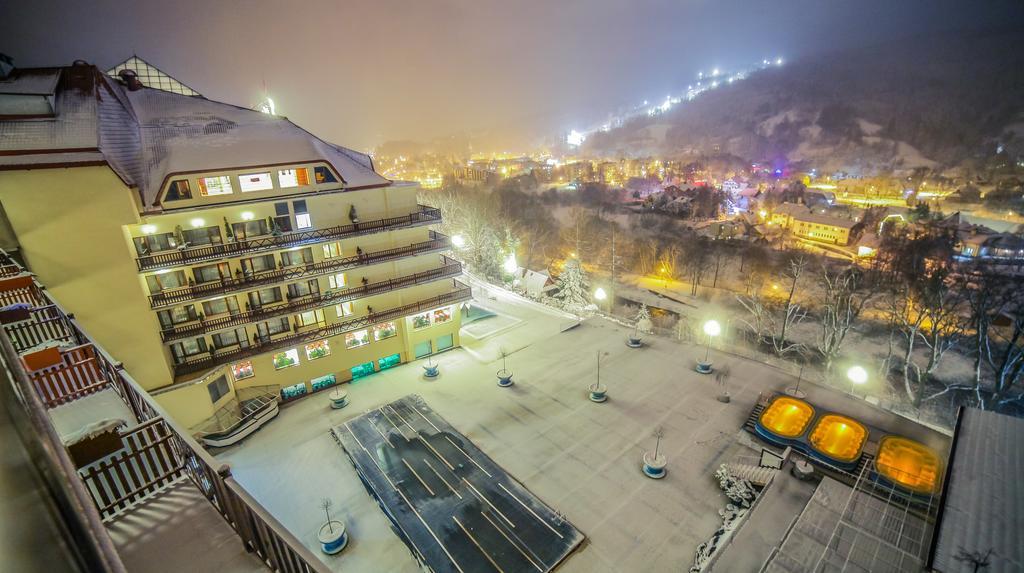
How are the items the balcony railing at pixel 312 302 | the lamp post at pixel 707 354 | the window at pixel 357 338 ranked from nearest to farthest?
the balcony railing at pixel 312 302
the lamp post at pixel 707 354
the window at pixel 357 338

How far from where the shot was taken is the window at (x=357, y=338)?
29.5 metres

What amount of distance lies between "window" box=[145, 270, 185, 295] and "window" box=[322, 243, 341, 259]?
7.70 meters

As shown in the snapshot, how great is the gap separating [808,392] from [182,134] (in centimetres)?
4089

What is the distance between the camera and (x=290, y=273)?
87.1ft

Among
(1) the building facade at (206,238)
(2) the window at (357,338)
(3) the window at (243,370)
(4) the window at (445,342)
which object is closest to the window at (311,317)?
(1) the building facade at (206,238)

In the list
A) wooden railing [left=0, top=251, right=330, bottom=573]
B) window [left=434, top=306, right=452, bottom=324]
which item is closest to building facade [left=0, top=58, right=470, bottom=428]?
window [left=434, top=306, right=452, bottom=324]

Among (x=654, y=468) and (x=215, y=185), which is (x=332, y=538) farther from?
(x=215, y=185)

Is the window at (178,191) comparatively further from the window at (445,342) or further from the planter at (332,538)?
the planter at (332,538)

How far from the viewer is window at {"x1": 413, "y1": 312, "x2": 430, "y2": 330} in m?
32.0

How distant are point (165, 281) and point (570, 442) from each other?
80.0 feet

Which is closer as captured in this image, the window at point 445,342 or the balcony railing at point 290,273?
the balcony railing at point 290,273

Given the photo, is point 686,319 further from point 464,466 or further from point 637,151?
point 637,151

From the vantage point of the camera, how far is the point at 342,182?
27.4m

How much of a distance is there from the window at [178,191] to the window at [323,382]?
1322cm
